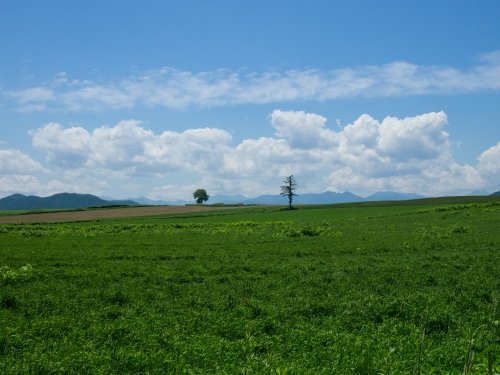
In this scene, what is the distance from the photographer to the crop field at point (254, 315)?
9.80 metres

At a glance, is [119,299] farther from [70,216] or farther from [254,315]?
[70,216]

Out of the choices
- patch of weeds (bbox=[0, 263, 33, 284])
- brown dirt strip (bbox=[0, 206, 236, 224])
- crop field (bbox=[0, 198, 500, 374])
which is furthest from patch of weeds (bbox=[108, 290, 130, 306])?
brown dirt strip (bbox=[0, 206, 236, 224])

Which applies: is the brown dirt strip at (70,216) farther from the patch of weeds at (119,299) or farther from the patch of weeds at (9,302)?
the patch of weeds at (119,299)

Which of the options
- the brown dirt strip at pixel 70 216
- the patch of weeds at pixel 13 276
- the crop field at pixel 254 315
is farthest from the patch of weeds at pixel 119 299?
the brown dirt strip at pixel 70 216

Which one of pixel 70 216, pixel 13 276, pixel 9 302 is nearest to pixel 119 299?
pixel 9 302

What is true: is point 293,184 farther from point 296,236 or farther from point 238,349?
point 238,349

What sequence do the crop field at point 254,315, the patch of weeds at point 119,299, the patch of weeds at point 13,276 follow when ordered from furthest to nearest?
the patch of weeds at point 13,276 → the patch of weeds at point 119,299 → the crop field at point 254,315

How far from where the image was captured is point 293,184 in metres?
142

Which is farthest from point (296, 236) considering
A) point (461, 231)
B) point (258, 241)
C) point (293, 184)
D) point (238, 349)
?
point (293, 184)

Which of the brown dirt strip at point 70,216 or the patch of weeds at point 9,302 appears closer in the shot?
the patch of weeds at point 9,302

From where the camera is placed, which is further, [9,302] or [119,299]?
[119,299]

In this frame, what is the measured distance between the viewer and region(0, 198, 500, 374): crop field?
32.2 feet

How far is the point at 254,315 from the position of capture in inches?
550

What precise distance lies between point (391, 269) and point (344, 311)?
316 inches
